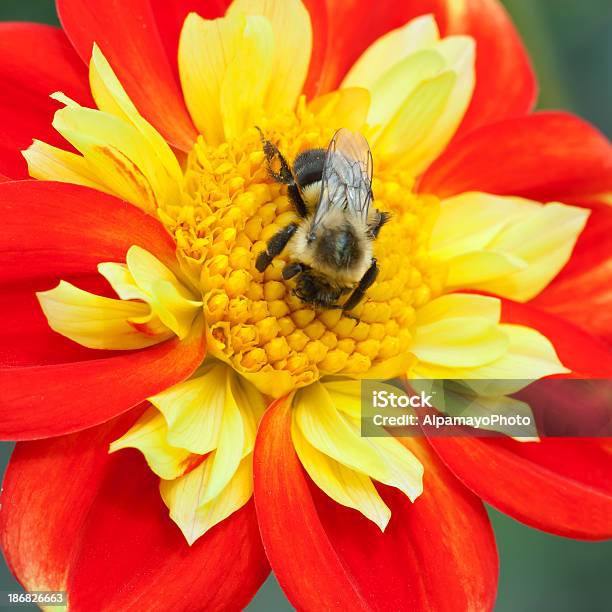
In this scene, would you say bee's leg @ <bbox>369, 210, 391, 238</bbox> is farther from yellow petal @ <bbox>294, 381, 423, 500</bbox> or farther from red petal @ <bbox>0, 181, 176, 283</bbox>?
red petal @ <bbox>0, 181, 176, 283</bbox>

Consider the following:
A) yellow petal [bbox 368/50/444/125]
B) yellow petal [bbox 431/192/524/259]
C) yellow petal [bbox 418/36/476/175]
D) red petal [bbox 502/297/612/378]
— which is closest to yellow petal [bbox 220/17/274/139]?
yellow petal [bbox 368/50/444/125]

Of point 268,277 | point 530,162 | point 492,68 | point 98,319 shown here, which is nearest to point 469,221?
point 530,162

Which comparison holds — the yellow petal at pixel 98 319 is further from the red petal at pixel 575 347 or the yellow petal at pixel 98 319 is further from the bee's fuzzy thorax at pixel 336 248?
the red petal at pixel 575 347

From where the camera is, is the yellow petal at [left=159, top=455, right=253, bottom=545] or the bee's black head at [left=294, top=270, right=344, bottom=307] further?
the bee's black head at [left=294, top=270, right=344, bottom=307]

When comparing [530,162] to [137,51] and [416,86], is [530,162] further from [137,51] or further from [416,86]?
[137,51]

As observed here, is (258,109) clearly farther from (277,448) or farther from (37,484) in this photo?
(37,484)

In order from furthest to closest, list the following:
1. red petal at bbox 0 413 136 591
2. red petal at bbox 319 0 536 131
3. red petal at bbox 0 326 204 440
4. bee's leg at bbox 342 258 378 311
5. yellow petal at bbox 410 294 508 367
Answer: red petal at bbox 319 0 536 131, yellow petal at bbox 410 294 508 367, bee's leg at bbox 342 258 378 311, red petal at bbox 0 413 136 591, red petal at bbox 0 326 204 440
